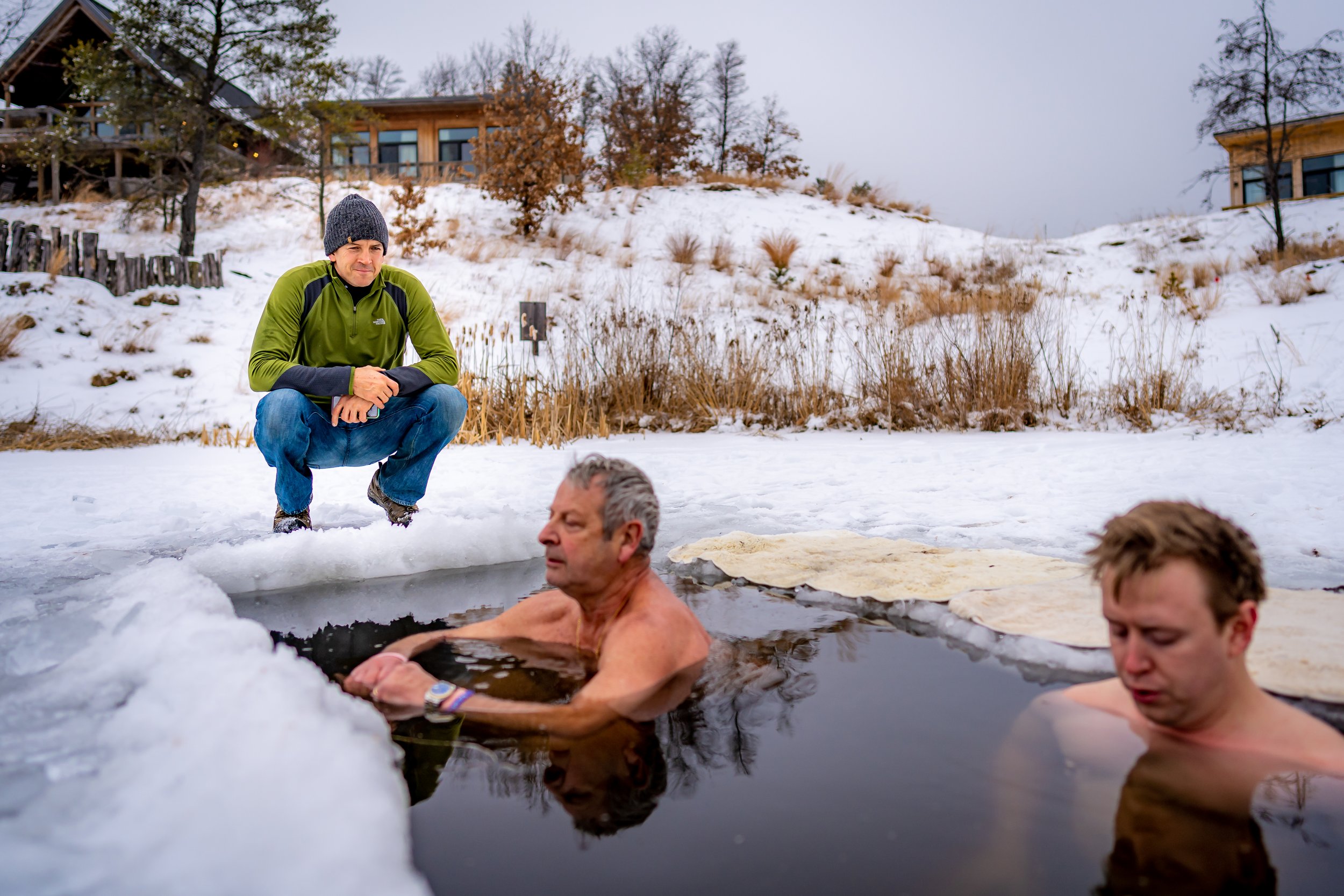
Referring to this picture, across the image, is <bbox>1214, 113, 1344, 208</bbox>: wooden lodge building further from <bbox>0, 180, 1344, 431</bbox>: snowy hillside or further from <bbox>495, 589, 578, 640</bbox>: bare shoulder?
<bbox>495, 589, 578, 640</bbox>: bare shoulder

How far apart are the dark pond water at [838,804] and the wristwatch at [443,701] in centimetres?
4

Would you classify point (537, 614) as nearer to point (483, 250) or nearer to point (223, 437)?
point (223, 437)

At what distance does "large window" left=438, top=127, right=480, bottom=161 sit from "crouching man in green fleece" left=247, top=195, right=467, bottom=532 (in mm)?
22915

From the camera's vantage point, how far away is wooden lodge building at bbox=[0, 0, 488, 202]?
19.1 m

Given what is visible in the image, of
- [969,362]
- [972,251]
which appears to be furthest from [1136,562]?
[972,251]

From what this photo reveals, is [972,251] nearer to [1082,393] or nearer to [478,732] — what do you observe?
[1082,393]

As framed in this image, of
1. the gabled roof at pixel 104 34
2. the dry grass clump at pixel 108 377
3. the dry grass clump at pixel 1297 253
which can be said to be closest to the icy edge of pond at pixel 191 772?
the dry grass clump at pixel 108 377

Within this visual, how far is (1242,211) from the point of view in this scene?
18.6 meters

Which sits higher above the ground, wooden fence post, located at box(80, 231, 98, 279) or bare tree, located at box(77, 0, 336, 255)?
bare tree, located at box(77, 0, 336, 255)

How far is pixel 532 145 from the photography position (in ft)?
53.9

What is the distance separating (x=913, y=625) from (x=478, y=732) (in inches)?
51.7

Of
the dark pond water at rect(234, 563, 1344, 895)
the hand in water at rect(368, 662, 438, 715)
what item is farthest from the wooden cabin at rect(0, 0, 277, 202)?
the dark pond water at rect(234, 563, 1344, 895)

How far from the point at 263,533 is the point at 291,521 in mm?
366

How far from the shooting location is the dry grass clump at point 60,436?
7.30m
